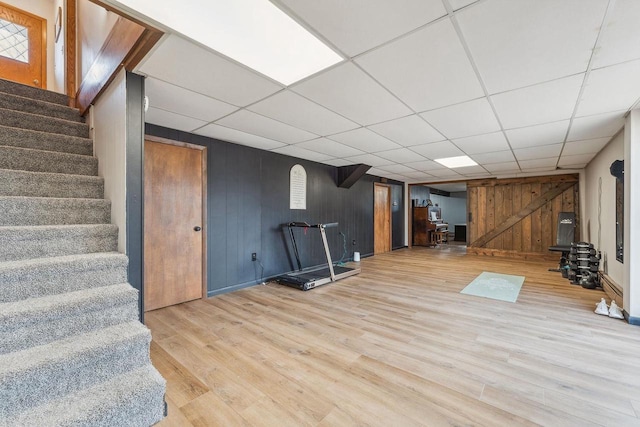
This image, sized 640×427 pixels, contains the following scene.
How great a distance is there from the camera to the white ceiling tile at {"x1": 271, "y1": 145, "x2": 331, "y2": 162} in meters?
4.52

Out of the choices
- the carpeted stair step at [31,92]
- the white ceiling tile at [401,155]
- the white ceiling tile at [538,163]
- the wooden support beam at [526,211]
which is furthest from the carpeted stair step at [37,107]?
the wooden support beam at [526,211]

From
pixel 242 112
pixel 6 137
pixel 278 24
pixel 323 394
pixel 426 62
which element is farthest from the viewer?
pixel 242 112

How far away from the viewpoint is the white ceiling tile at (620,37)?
1.41m

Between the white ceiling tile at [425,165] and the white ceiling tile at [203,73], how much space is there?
4076mm

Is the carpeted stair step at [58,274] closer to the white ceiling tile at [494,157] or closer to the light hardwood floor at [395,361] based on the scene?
the light hardwood floor at [395,361]

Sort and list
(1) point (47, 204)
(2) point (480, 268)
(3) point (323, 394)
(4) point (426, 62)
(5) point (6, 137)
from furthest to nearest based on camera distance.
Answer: (2) point (480, 268) < (5) point (6, 137) < (1) point (47, 204) < (4) point (426, 62) < (3) point (323, 394)

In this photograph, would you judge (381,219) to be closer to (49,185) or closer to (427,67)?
(427,67)

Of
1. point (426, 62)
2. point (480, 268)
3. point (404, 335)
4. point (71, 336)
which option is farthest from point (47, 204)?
point (480, 268)

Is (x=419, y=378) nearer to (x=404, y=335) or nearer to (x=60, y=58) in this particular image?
(x=404, y=335)

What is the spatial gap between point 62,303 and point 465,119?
12.8 feet

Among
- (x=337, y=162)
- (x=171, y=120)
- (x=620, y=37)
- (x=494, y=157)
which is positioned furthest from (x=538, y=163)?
(x=171, y=120)

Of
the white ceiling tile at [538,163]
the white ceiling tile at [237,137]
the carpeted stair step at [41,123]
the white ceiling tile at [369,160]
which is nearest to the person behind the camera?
the carpeted stair step at [41,123]

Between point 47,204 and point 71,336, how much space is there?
112 centimetres

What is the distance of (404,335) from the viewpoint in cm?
266
